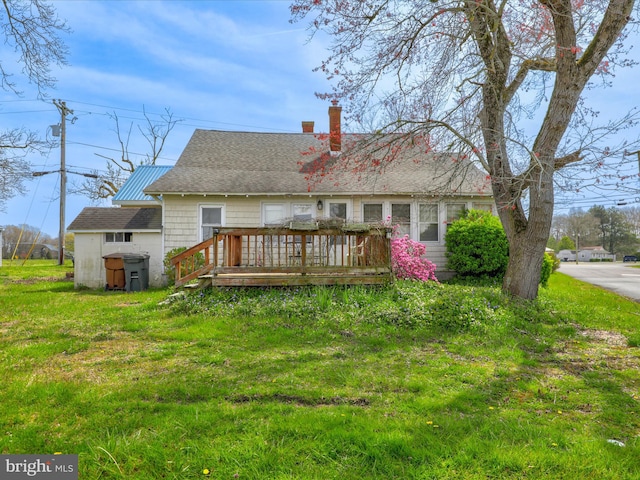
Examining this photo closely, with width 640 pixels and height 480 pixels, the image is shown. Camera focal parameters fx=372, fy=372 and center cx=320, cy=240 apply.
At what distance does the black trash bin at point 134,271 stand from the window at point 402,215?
Result: 312 inches

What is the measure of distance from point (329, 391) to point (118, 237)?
11097 mm

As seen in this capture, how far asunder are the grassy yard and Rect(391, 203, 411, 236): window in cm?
538

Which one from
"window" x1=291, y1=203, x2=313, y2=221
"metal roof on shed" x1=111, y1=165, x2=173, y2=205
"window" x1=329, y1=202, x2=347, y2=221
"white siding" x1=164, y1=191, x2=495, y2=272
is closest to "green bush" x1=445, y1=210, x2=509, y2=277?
"white siding" x1=164, y1=191, x2=495, y2=272

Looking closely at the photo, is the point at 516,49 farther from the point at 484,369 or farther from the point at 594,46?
the point at 484,369

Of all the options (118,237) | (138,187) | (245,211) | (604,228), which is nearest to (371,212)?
(245,211)

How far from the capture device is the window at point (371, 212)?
12.1m

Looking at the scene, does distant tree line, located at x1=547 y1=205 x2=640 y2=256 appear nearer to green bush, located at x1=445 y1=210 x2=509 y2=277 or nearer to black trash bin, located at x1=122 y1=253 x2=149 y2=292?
green bush, located at x1=445 y1=210 x2=509 y2=277

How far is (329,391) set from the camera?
3465 mm

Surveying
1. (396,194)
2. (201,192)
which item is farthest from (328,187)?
(201,192)

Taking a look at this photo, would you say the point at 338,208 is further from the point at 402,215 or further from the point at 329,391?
the point at 329,391

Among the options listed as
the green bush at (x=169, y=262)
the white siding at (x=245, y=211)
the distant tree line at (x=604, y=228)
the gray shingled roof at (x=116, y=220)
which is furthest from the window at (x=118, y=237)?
the distant tree line at (x=604, y=228)

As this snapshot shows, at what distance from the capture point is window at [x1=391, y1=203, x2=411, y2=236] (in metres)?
12.1

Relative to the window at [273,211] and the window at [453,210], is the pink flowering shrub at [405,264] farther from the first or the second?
the window at [273,211]

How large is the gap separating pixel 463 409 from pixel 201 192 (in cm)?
991
